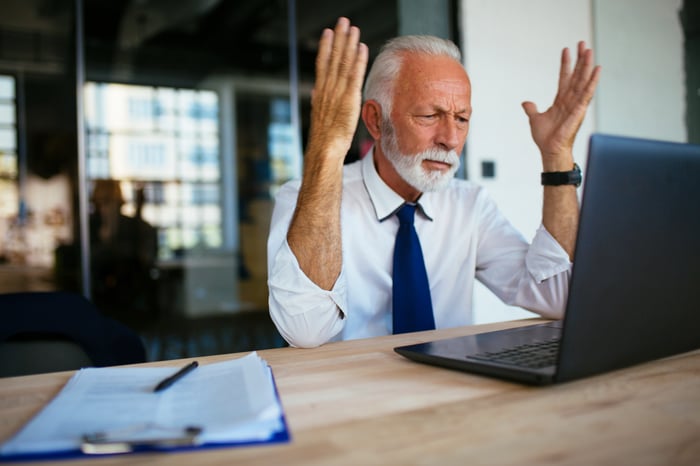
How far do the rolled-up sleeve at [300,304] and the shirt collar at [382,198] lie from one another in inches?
15.4

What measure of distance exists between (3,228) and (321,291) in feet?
21.9

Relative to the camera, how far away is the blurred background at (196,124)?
315 cm

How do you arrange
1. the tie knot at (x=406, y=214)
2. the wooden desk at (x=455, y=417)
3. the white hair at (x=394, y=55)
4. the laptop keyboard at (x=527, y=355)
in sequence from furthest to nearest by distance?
1. the white hair at (x=394, y=55)
2. the tie knot at (x=406, y=214)
3. the laptop keyboard at (x=527, y=355)
4. the wooden desk at (x=455, y=417)

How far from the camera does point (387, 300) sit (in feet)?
5.11

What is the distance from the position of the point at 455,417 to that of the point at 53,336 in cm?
91

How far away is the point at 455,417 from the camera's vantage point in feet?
2.06

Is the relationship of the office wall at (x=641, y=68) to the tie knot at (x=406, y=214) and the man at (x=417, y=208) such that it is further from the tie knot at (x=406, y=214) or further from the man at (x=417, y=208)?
the tie knot at (x=406, y=214)

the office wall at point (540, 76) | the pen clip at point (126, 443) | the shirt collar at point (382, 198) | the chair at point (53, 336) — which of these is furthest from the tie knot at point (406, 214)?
the office wall at point (540, 76)

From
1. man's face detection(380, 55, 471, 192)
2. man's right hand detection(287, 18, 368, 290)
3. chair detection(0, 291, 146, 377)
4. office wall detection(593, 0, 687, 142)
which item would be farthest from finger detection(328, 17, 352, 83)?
office wall detection(593, 0, 687, 142)

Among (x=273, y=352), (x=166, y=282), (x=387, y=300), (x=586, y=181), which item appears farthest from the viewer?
(x=166, y=282)

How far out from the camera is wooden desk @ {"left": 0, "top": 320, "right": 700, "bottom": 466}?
524 millimetres

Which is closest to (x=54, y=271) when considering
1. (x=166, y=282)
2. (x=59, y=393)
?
(x=166, y=282)

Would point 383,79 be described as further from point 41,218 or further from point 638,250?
point 41,218

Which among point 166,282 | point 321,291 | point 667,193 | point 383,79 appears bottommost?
point 166,282
